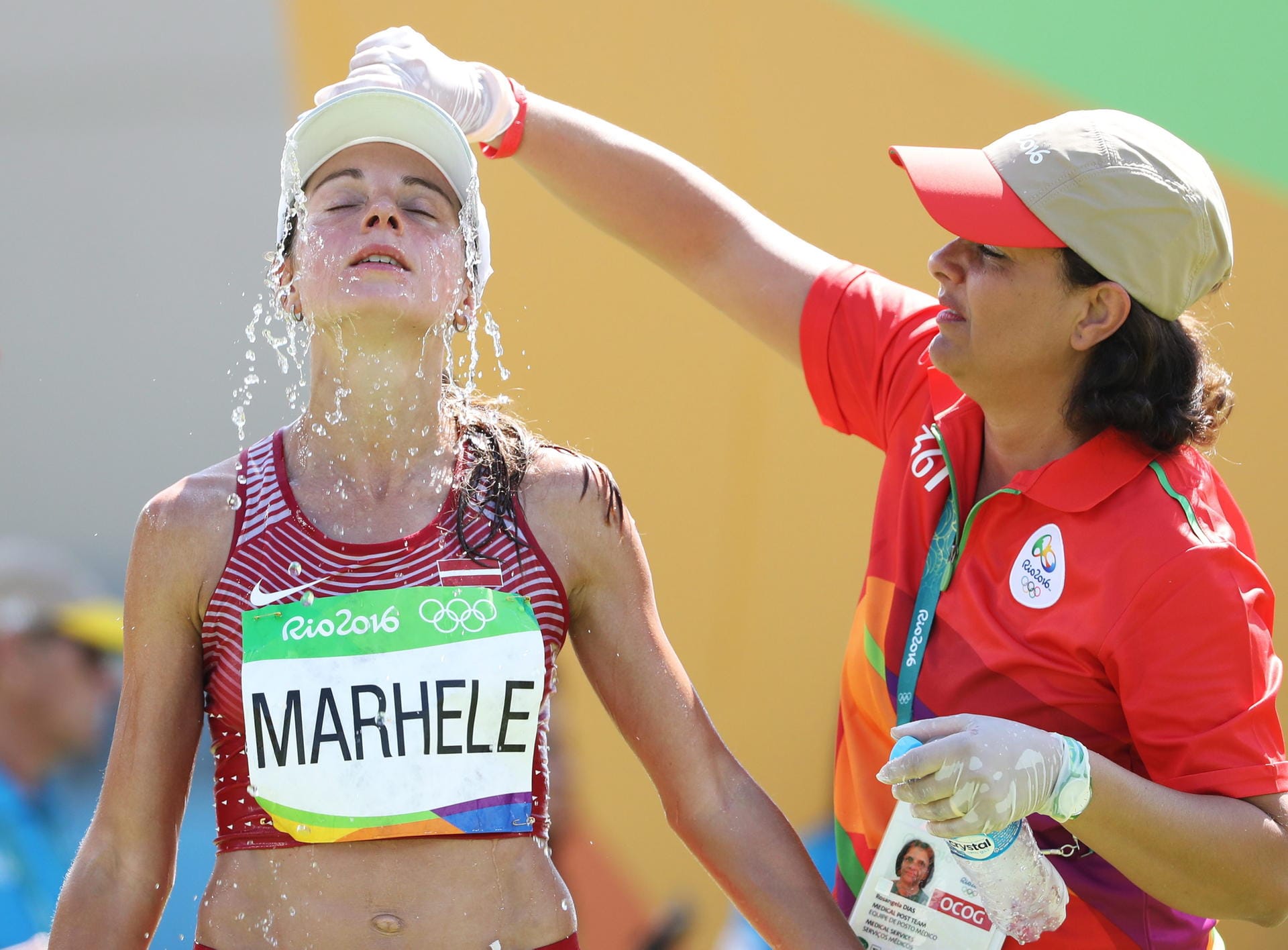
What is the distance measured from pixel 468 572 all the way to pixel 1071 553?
0.92m

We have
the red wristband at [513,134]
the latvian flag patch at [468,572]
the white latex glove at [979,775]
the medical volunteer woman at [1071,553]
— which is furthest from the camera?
the red wristband at [513,134]

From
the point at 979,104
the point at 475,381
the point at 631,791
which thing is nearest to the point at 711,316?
the point at 475,381

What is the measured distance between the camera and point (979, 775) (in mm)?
1742

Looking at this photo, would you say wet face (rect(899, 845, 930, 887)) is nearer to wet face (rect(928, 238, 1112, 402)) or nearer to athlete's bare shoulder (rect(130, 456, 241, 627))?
wet face (rect(928, 238, 1112, 402))

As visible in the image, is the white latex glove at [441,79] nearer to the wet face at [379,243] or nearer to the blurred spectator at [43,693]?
the wet face at [379,243]

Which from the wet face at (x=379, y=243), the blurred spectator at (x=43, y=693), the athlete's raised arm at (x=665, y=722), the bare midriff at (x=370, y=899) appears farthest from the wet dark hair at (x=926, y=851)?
the blurred spectator at (x=43, y=693)

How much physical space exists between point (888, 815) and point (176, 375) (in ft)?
6.78

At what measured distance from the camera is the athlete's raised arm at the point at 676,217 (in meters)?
2.70

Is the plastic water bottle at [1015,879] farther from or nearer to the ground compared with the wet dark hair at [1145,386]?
nearer to the ground

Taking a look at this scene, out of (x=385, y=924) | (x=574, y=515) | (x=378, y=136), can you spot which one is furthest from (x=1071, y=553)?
(x=378, y=136)

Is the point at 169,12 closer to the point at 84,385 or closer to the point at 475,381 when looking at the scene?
the point at 84,385

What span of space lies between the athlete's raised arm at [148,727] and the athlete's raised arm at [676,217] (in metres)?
1.12

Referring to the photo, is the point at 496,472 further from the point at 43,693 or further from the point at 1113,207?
the point at 43,693

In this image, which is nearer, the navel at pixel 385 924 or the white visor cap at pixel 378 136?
the navel at pixel 385 924
